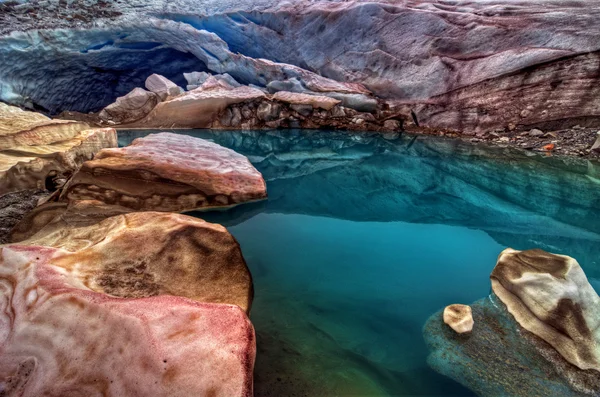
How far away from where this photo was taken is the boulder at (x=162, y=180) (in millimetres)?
3592

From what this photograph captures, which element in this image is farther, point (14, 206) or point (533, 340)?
point (14, 206)

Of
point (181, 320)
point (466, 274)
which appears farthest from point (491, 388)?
point (181, 320)

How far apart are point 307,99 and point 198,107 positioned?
4495 millimetres

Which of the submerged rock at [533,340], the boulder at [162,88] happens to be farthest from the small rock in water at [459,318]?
the boulder at [162,88]

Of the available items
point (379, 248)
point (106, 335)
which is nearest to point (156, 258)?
point (106, 335)

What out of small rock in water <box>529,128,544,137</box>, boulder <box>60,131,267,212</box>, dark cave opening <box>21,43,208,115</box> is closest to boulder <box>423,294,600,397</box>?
boulder <box>60,131,267,212</box>

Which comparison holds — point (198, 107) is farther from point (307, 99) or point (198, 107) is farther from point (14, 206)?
point (14, 206)

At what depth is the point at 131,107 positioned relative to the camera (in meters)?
14.7

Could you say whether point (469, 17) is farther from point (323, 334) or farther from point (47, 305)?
point (47, 305)

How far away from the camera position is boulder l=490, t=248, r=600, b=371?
1.93m

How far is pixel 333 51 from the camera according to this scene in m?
14.7

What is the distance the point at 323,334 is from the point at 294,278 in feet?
2.19

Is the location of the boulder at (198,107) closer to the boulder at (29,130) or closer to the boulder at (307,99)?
the boulder at (307,99)

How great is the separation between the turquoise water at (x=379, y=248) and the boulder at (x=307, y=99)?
6.14m
